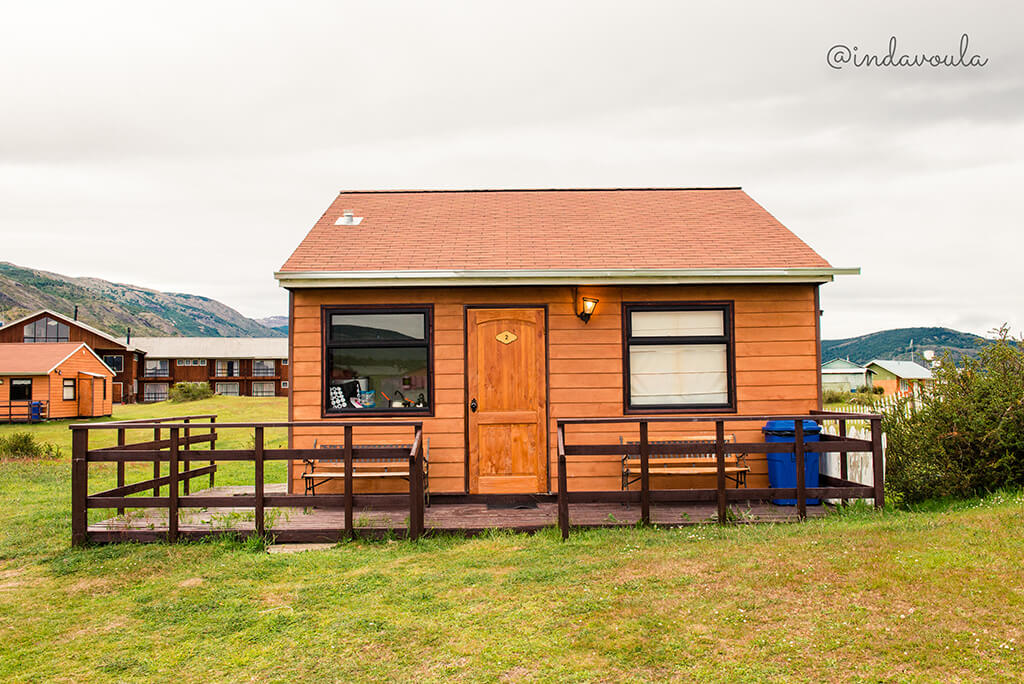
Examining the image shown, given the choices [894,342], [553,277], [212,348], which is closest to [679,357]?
[553,277]

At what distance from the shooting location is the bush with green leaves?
20.7ft

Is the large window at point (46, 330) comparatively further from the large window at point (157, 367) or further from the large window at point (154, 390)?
the large window at point (154, 390)

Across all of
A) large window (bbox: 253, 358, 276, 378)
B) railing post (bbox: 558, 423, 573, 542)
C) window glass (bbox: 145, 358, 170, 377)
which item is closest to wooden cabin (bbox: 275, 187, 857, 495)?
railing post (bbox: 558, 423, 573, 542)

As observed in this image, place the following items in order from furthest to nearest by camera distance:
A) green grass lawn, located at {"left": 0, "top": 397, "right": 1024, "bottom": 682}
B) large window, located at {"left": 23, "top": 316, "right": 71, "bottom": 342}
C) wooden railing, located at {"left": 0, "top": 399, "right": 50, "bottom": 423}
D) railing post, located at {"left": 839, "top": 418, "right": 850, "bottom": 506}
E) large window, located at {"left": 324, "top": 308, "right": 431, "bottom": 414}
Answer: large window, located at {"left": 23, "top": 316, "right": 71, "bottom": 342} < wooden railing, located at {"left": 0, "top": 399, "right": 50, "bottom": 423} < large window, located at {"left": 324, "top": 308, "right": 431, "bottom": 414} < railing post, located at {"left": 839, "top": 418, "right": 850, "bottom": 506} < green grass lawn, located at {"left": 0, "top": 397, "right": 1024, "bottom": 682}

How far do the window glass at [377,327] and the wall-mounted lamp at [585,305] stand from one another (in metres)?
1.83

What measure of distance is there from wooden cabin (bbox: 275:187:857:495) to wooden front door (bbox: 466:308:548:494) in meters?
0.02

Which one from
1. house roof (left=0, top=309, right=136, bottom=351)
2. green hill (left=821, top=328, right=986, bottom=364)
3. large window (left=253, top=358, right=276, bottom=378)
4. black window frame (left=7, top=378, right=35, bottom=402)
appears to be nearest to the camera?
black window frame (left=7, top=378, right=35, bottom=402)

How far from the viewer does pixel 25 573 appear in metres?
5.36

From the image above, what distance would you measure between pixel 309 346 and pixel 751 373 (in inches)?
206

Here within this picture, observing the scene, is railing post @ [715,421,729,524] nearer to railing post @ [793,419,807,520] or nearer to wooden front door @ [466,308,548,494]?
railing post @ [793,419,807,520]

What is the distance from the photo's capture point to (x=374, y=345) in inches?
298

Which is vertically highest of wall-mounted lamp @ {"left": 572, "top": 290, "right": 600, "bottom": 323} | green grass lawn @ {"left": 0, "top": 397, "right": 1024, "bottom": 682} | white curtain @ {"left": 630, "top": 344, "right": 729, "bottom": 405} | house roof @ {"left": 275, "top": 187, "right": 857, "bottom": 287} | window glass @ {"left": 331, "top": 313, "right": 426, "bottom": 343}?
house roof @ {"left": 275, "top": 187, "right": 857, "bottom": 287}

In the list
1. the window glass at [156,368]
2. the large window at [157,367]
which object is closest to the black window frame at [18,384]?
the large window at [157,367]

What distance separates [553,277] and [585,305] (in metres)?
0.51
